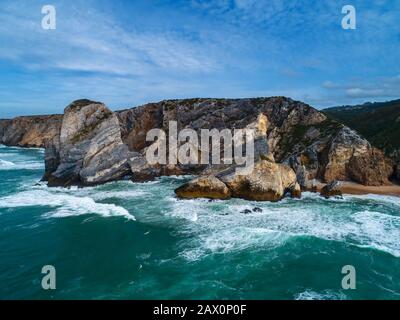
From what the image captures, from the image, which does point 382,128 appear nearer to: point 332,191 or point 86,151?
point 332,191

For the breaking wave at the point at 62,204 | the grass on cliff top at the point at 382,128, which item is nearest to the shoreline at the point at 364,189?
the grass on cliff top at the point at 382,128

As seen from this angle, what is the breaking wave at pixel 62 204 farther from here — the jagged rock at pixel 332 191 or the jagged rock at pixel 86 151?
the jagged rock at pixel 332 191

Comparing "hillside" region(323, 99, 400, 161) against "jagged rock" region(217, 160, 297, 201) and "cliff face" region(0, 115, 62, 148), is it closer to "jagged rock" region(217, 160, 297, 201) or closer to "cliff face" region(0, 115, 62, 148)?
"jagged rock" region(217, 160, 297, 201)

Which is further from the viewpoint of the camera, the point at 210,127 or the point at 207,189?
the point at 210,127

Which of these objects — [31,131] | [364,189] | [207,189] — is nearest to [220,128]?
[207,189]

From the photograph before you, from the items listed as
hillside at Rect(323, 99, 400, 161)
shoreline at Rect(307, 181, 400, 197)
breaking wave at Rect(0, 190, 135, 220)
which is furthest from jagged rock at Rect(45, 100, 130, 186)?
hillside at Rect(323, 99, 400, 161)

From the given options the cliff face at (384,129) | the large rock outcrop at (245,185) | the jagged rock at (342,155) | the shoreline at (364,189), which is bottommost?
the shoreline at (364,189)
